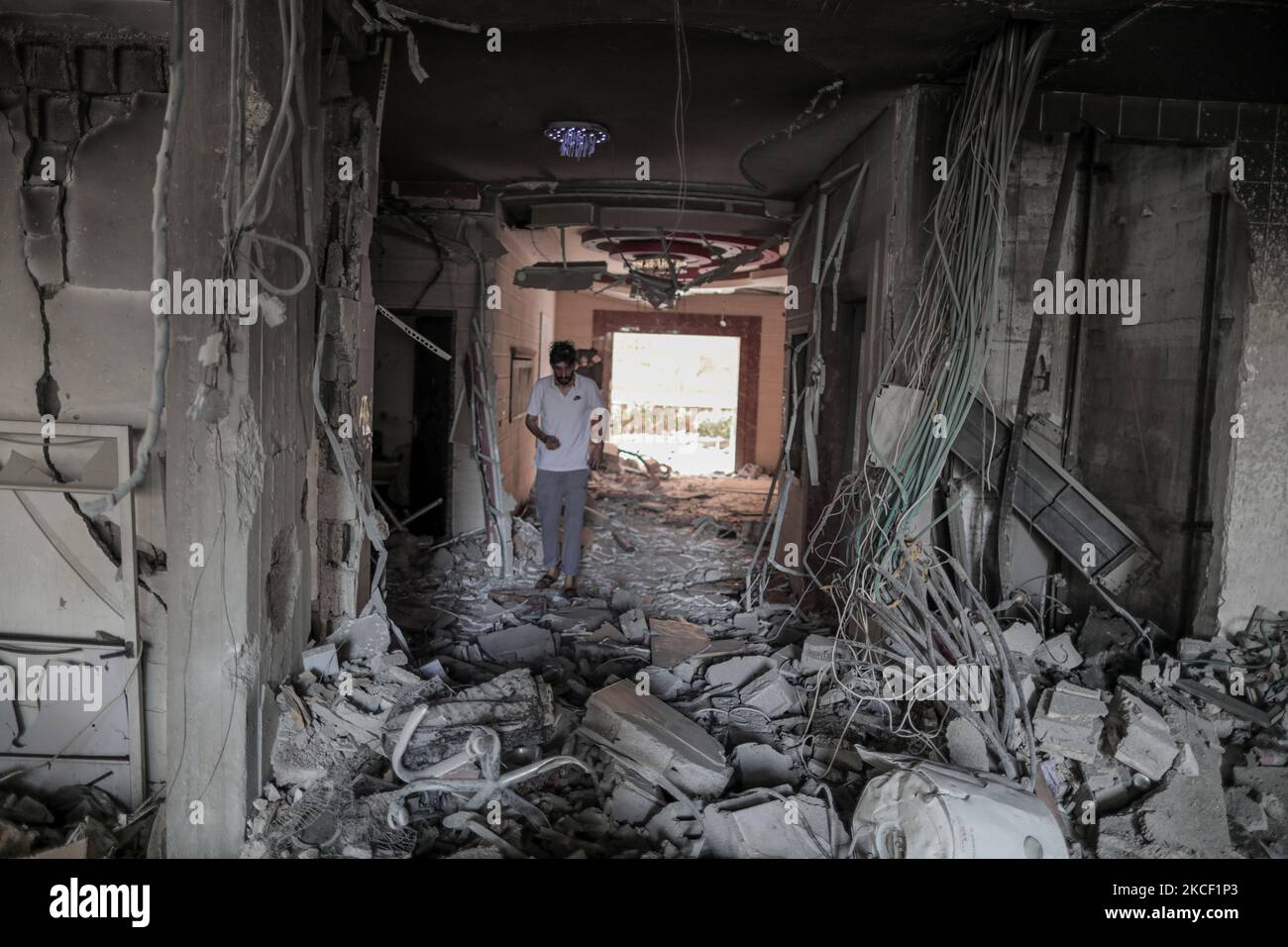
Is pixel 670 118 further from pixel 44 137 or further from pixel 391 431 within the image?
pixel 391 431

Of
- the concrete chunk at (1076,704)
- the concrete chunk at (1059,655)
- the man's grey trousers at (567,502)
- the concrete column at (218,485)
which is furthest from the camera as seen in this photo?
the man's grey trousers at (567,502)

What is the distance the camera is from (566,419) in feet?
16.1

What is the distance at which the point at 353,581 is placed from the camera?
3.13 m

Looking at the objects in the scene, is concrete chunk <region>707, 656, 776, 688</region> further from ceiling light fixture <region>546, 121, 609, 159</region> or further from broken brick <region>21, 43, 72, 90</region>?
broken brick <region>21, 43, 72, 90</region>

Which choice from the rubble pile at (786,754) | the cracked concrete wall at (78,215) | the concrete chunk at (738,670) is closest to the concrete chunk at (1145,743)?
the rubble pile at (786,754)

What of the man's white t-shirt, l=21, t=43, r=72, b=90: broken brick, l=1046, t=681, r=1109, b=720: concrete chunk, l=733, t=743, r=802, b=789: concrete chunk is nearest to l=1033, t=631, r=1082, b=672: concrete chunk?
l=1046, t=681, r=1109, b=720: concrete chunk

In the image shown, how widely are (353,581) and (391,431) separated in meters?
3.49

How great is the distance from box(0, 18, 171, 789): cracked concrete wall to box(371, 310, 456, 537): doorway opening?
3.53 metres

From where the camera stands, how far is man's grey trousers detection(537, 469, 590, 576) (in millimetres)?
4988

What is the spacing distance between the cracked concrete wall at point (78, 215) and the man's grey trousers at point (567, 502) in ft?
7.96

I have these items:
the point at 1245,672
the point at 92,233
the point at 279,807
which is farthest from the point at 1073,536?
the point at 92,233

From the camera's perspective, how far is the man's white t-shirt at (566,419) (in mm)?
4922

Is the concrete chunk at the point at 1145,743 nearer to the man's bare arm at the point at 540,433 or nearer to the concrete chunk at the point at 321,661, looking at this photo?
the concrete chunk at the point at 321,661

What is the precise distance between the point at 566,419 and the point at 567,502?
52cm
